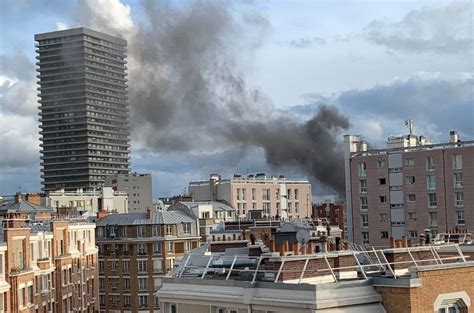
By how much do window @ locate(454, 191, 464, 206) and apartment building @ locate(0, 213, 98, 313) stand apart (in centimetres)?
3956

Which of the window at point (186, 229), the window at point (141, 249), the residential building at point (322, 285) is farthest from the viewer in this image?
the window at point (186, 229)

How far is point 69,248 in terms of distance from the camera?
7744cm

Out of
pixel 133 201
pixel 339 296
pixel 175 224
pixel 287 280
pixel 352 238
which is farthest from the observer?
pixel 133 201

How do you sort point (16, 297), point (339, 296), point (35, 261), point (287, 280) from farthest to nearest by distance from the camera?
point (35, 261) < point (16, 297) < point (287, 280) < point (339, 296)

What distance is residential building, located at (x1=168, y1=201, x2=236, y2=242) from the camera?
115m

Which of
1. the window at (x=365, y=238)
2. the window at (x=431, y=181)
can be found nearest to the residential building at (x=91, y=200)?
the window at (x=365, y=238)

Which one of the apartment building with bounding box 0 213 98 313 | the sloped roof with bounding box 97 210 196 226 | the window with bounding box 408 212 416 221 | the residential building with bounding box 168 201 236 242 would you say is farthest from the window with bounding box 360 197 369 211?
the apartment building with bounding box 0 213 98 313

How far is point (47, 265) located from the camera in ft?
222

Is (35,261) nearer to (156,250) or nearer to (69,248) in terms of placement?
(69,248)

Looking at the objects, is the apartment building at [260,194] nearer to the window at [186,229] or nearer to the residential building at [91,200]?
the residential building at [91,200]

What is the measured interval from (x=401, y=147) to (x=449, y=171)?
7.41 m

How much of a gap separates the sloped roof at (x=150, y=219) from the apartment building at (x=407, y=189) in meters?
→ 21.8

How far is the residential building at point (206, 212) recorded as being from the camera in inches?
4513

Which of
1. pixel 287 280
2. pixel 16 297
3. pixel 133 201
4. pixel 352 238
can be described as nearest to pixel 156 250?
pixel 352 238
